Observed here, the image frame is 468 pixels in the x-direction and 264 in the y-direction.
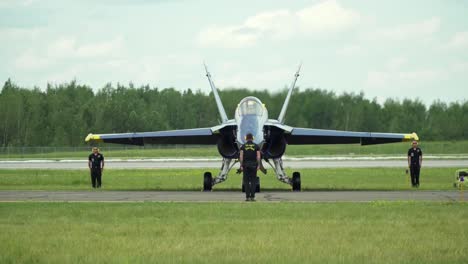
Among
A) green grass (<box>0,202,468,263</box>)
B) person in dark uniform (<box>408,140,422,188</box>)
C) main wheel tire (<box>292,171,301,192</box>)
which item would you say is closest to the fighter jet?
main wheel tire (<box>292,171,301,192</box>)

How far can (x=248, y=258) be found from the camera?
10.2 metres

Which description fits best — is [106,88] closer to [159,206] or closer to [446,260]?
[159,206]

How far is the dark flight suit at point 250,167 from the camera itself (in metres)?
19.1

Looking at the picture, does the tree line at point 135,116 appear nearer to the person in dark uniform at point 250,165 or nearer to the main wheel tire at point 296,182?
the main wheel tire at point 296,182

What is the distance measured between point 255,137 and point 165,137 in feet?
14.0

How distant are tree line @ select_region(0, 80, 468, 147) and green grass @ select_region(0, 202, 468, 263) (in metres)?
56.0

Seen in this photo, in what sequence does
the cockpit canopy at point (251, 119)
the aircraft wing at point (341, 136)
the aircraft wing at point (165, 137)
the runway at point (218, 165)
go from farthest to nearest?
1. the runway at point (218, 165)
2. the aircraft wing at point (165, 137)
3. the aircraft wing at point (341, 136)
4. the cockpit canopy at point (251, 119)

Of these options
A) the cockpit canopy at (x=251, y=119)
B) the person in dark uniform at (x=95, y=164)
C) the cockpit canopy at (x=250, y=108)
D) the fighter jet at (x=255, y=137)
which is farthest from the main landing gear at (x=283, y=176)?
the person in dark uniform at (x=95, y=164)

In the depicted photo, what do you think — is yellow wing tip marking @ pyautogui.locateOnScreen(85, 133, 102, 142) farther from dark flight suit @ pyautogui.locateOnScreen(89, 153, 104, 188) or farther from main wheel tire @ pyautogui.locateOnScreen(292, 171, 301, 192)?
main wheel tire @ pyautogui.locateOnScreen(292, 171, 301, 192)

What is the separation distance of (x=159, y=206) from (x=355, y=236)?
5.71 meters

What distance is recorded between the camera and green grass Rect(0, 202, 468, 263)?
34.3 ft

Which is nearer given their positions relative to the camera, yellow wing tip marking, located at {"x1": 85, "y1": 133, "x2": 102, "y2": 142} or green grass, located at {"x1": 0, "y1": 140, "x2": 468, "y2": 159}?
yellow wing tip marking, located at {"x1": 85, "y1": 133, "x2": 102, "y2": 142}

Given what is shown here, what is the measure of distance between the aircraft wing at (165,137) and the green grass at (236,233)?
8.48 meters

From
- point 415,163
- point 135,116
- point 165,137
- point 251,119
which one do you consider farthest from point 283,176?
point 135,116
